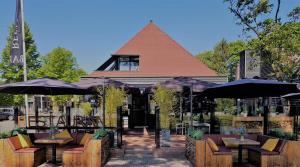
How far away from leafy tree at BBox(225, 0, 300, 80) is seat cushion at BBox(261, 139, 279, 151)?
887 centimetres

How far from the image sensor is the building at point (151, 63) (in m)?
19.5

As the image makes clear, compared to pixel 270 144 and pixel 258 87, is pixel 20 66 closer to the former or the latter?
pixel 258 87

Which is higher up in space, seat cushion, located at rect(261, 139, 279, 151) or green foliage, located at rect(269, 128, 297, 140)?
green foliage, located at rect(269, 128, 297, 140)

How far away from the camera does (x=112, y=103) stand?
477 inches

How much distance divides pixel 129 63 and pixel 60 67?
50.5 ft

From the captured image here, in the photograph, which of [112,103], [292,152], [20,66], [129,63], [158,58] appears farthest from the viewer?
[20,66]

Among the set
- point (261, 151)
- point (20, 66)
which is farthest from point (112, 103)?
point (20, 66)

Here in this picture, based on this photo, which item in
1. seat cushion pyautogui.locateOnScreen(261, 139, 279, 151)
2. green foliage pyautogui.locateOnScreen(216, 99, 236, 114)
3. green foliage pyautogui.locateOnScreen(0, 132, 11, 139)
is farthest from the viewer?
green foliage pyautogui.locateOnScreen(216, 99, 236, 114)

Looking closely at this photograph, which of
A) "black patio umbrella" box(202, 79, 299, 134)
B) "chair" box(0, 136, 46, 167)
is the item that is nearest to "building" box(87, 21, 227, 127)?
"black patio umbrella" box(202, 79, 299, 134)

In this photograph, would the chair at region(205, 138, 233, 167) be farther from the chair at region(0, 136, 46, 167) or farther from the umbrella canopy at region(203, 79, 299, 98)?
the chair at region(0, 136, 46, 167)

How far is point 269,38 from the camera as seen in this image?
15234 millimetres

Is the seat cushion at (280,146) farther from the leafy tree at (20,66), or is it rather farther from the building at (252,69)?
the leafy tree at (20,66)

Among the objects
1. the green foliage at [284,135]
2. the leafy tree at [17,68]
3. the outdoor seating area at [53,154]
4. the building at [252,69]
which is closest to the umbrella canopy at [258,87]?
the green foliage at [284,135]

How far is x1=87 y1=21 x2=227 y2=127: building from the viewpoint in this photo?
1953 centimetres
